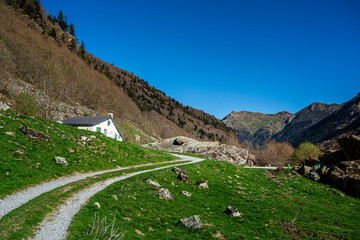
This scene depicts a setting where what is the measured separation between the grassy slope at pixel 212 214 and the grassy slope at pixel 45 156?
274 inches

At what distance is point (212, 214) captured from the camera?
16.0m

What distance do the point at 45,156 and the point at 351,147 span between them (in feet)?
187

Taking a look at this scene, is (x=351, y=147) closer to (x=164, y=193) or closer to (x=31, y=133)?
(x=164, y=193)

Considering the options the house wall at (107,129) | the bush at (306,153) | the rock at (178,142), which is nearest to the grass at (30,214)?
the house wall at (107,129)

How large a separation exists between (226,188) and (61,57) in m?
144

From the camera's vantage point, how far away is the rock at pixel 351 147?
3981cm

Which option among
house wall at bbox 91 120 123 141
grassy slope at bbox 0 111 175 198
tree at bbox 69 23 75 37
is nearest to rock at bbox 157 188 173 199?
grassy slope at bbox 0 111 175 198

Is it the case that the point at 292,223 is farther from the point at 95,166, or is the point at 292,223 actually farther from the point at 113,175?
the point at 95,166

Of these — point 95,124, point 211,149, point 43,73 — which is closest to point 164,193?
point 95,124

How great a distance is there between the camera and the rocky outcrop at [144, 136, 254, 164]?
59734 millimetres

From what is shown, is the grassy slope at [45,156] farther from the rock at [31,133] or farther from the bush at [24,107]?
the bush at [24,107]

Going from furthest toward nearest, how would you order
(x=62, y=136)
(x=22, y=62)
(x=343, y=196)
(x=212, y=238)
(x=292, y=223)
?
(x=22, y=62) < (x=343, y=196) < (x=62, y=136) < (x=292, y=223) < (x=212, y=238)

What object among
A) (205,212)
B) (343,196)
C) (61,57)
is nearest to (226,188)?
(205,212)

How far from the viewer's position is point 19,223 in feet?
29.7
